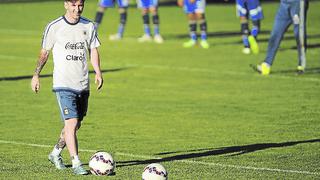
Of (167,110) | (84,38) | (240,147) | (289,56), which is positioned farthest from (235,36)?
(84,38)

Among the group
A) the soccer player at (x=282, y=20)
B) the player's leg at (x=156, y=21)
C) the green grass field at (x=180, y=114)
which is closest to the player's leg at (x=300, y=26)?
the soccer player at (x=282, y=20)

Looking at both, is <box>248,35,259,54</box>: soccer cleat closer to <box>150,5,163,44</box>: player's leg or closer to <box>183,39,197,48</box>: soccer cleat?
<box>183,39,197,48</box>: soccer cleat

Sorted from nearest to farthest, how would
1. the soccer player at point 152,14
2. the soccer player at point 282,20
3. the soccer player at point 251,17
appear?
the soccer player at point 282,20 → the soccer player at point 251,17 → the soccer player at point 152,14

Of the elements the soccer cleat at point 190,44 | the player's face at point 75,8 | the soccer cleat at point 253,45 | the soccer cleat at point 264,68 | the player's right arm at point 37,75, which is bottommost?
the soccer cleat at point 190,44

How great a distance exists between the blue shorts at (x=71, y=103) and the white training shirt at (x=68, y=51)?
60 millimetres

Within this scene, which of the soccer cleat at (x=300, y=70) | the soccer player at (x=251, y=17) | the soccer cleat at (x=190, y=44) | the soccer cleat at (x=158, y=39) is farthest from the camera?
the soccer cleat at (x=158, y=39)

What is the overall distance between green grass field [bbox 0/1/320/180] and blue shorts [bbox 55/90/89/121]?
2.22 feet

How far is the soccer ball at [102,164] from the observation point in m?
12.0

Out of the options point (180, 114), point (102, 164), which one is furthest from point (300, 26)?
point (102, 164)

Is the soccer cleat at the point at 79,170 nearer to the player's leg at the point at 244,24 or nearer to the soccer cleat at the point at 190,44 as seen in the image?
the player's leg at the point at 244,24

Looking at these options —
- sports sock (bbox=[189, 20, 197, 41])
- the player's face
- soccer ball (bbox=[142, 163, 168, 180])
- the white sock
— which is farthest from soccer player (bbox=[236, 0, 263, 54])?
soccer ball (bbox=[142, 163, 168, 180])

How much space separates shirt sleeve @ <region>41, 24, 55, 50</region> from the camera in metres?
12.4

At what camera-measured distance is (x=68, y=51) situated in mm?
12438

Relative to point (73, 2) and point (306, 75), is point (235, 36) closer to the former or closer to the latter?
point (306, 75)
